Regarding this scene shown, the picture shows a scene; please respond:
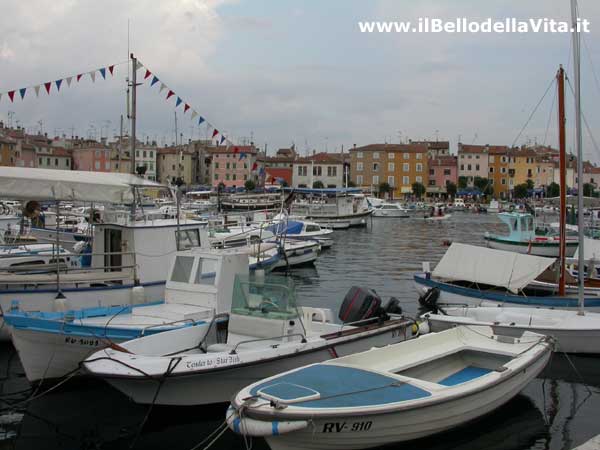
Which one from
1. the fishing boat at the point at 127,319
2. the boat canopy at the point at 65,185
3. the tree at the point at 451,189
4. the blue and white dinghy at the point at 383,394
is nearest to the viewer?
the blue and white dinghy at the point at 383,394

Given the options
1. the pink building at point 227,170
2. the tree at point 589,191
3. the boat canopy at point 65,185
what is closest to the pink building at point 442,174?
the tree at point 589,191

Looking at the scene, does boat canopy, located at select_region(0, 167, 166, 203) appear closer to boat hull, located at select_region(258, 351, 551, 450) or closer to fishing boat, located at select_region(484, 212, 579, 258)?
boat hull, located at select_region(258, 351, 551, 450)

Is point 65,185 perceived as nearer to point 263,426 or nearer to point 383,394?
point 263,426

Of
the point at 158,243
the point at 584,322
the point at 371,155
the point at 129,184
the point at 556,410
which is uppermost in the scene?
the point at 371,155

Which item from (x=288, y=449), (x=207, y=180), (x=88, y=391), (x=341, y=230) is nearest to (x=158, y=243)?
(x=88, y=391)

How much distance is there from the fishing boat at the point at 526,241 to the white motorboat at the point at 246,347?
25.4 meters

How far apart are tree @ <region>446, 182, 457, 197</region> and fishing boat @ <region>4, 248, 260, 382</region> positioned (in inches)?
4469

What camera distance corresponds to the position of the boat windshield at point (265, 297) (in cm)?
1191

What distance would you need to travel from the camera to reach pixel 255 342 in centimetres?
1173

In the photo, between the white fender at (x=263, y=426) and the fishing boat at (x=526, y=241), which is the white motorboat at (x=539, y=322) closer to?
the white fender at (x=263, y=426)

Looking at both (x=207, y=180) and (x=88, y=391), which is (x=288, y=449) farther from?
(x=207, y=180)

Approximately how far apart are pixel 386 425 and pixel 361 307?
15.4 ft

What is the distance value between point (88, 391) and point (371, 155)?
367ft

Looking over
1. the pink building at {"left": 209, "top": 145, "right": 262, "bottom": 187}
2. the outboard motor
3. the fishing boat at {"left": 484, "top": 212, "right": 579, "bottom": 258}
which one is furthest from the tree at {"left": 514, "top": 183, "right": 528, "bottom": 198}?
the outboard motor
